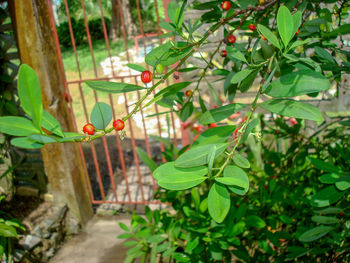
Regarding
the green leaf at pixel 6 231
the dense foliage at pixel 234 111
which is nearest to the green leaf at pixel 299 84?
the dense foliage at pixel 234 111

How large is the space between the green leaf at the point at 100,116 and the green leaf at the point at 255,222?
2.82ft

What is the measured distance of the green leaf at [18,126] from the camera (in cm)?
37

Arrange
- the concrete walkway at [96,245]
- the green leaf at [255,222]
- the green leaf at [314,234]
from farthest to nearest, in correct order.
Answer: the concrete walkway at [96,245] < the green leaf at [255,222] < the green leaf at [314,234]

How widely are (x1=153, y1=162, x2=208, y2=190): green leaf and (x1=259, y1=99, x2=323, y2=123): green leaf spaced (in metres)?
0.14

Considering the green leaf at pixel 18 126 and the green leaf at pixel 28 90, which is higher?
the green leaf at pixel 28 90

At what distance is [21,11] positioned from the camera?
1.78 meters

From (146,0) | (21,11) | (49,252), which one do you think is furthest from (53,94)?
(146,0)

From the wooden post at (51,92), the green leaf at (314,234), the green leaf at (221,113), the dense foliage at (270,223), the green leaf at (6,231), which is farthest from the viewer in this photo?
the wooden post at (51,92)

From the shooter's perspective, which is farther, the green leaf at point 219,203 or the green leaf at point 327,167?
the green leaf at point 327,167

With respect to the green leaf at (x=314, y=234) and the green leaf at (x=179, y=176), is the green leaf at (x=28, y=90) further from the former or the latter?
the green leaf at (x=314, y=234)

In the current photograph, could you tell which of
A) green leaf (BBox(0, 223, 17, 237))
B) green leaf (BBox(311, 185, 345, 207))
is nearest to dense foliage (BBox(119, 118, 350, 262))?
green leaf (BBox(311, 185, 345, 207))

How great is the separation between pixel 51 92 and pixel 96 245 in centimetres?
102

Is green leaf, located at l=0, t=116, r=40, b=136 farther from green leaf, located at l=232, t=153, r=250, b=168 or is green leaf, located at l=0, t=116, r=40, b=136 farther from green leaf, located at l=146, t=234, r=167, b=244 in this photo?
green leaf, located at l=146, t=234, r=167, b=244

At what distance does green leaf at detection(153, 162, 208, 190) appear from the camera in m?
0.42
